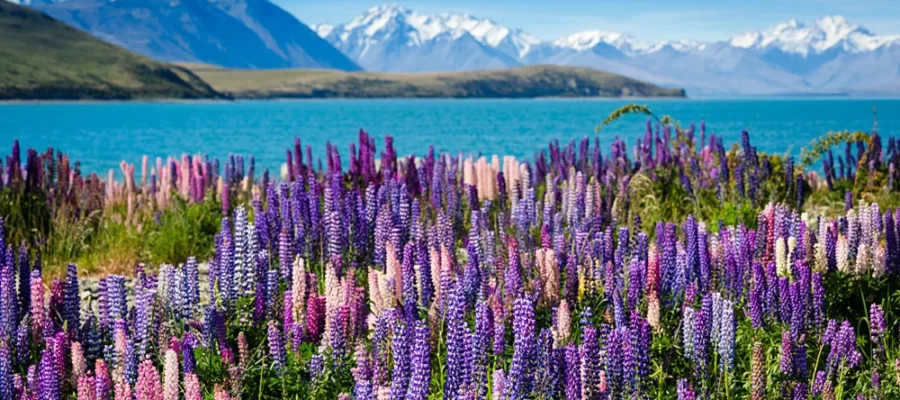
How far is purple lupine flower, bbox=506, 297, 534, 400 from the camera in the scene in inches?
156

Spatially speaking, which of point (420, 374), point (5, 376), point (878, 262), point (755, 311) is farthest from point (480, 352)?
point (878, 262)

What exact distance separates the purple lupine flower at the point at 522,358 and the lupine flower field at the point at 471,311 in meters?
0.01

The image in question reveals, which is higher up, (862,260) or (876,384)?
(862,260)

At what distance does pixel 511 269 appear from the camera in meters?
5.89

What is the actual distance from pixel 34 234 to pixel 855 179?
9.92m

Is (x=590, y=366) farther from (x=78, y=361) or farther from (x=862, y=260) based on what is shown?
(x=862, y=260)

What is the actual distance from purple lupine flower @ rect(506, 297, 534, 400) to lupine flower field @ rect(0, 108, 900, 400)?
0.03ft

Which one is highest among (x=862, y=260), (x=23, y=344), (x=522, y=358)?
(x=522, y=358)

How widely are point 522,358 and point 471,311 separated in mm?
2110

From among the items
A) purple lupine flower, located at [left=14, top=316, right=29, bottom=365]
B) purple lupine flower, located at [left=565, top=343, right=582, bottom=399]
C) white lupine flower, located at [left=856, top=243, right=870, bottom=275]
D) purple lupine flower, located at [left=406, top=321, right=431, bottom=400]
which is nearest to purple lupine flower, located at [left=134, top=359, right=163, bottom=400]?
purple lupine flower, located at [left=406, top=321, right=431, bottom=400]

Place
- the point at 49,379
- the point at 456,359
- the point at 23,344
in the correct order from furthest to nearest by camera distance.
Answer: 1. the point at 23,344
2. the point at 49,379
3. the point at 456,359

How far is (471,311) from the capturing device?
608 cm

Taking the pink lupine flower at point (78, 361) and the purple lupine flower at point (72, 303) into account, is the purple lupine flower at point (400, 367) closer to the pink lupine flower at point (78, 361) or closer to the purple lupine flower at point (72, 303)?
the pink lupine flower at point (78, 361)

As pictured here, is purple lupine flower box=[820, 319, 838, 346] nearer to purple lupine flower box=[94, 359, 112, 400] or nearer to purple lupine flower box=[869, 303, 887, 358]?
purple lupine flower box=[869, 303, 887, 358]
